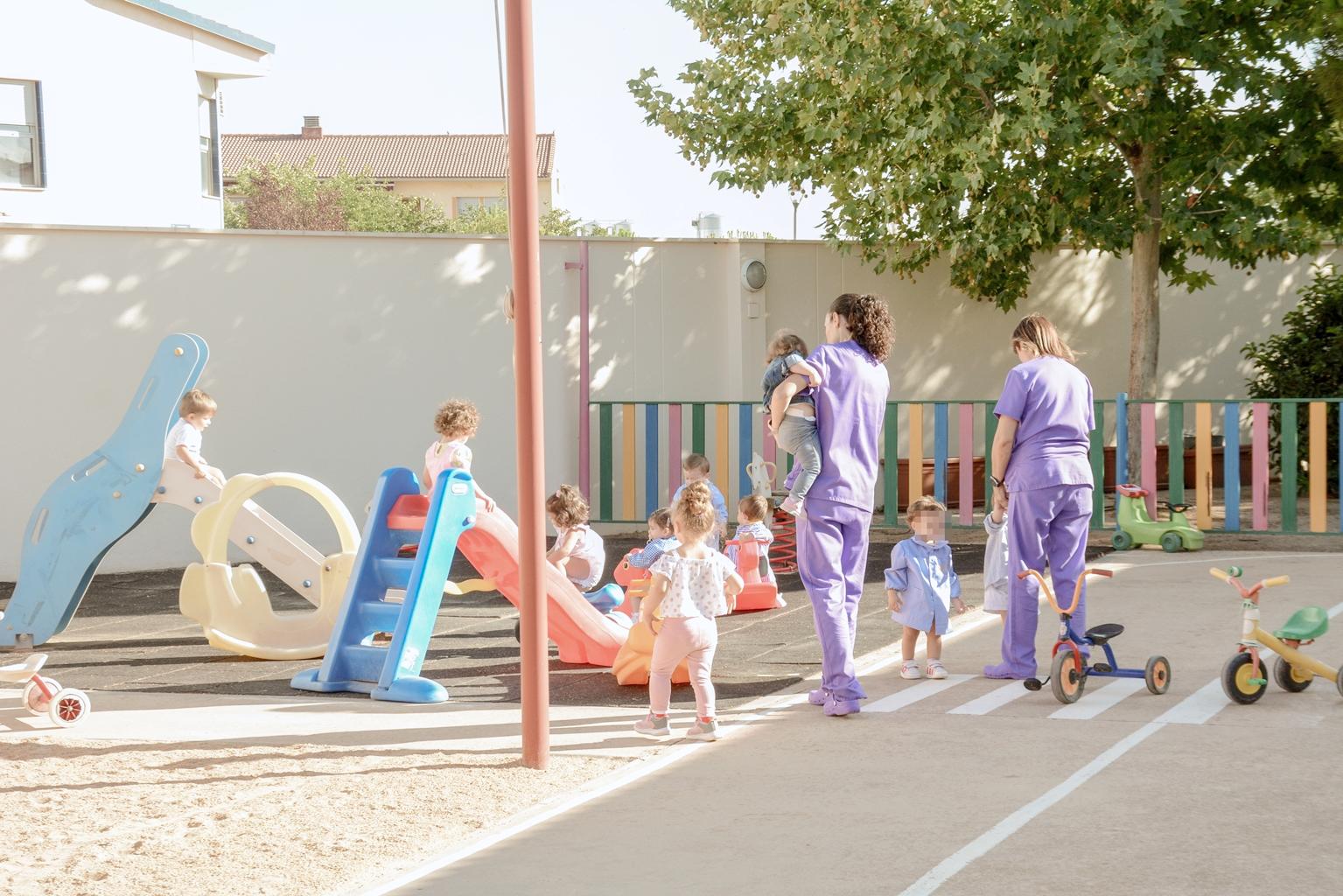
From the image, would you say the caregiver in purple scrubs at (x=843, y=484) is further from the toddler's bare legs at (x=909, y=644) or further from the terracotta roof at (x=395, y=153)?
the terracotta roof at (x=395, y=153)

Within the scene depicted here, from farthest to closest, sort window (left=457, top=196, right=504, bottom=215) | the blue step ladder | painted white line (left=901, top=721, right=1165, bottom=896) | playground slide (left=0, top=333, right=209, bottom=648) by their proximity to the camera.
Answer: window (left=457, top=196, right=504, bottom=215) → playground slide (left=0, top=333, right=209, bottom=648) → the blue step ladder → painted white line (left=901, top=721, right=1165, bottom=896)

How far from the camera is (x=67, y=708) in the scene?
7383 millimetres

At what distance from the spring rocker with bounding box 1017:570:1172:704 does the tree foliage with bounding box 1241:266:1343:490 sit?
1086 cm

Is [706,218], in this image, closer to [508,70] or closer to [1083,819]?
[508,70]

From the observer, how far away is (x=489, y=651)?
9570mm

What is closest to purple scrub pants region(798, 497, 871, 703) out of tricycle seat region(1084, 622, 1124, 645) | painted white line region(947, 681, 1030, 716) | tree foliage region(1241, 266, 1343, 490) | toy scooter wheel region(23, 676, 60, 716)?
painted white line region(947, 681, 1030, 716)

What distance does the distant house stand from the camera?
80625 millimetres

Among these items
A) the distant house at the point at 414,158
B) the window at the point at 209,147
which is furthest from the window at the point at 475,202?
the window at the point at 209,147

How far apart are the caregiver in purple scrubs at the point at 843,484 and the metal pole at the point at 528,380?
1.29 m

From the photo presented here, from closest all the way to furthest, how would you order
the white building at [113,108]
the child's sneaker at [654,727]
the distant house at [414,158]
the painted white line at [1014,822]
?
the painted white line at [1014,822], the child's sneaker at [654,727], the white building at [113,108], the distant house at [414,158]

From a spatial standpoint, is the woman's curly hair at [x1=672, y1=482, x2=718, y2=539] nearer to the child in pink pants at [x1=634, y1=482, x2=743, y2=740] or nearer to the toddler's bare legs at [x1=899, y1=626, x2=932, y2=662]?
the child in pink pants at [x1=634, y1=482, x2=743, y2=740]

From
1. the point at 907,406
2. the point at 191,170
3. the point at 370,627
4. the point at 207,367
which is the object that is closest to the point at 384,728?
the point at 370,627

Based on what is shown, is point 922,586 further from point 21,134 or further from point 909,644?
point 21,134

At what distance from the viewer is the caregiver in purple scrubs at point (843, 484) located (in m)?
7.13
